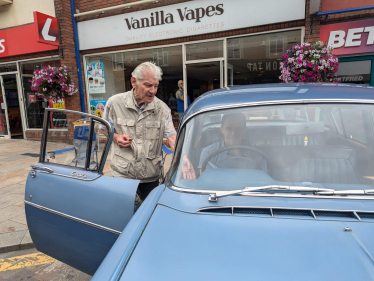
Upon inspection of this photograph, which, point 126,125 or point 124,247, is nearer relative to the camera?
Result: point 124,247

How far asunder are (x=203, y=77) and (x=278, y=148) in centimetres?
697

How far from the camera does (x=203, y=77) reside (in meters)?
8.38

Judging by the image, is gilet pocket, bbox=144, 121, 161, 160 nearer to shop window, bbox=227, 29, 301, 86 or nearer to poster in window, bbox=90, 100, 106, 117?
shop window, bbox=227, 29, 301, 86

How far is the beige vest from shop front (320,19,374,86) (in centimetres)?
575

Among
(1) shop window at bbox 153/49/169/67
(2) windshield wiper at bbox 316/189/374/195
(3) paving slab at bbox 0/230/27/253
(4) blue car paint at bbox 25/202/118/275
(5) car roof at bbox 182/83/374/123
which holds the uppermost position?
(1) shop window at bbox 153/49/169/67

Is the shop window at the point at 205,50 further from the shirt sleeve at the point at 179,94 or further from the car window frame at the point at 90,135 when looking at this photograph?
the car window frame at the point at 90,135

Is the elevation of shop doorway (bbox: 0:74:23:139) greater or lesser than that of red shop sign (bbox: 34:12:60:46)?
lesser

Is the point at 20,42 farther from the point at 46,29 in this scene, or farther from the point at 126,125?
the point at 126,125

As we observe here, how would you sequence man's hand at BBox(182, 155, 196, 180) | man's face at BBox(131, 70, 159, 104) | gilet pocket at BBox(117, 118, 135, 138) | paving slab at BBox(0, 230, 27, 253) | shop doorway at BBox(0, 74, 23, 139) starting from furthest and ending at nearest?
1. shop doorway at BBox(0, 74, 23, 139)
2. paving slab at BBox(0, 230, 27, 253)
3. gilet pocket at BBox(117, 118, 135, 138)
4. man's face at BBox(131, 70, 159, 104)
5. man's hand at BBox(182, 155, 196, 180)

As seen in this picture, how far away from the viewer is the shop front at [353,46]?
605cm

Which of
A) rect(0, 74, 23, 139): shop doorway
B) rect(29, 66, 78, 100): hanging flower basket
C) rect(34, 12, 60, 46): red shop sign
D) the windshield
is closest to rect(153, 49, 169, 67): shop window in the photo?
rect(29, 66, 78, 100): hanging flower basket

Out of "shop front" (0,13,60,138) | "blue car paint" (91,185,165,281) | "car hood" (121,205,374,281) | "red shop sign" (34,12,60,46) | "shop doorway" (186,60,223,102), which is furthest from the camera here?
"shop front" (0,13,60,138)

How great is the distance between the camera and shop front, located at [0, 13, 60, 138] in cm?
950

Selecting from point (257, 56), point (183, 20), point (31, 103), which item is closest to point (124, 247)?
point (257, 56)
